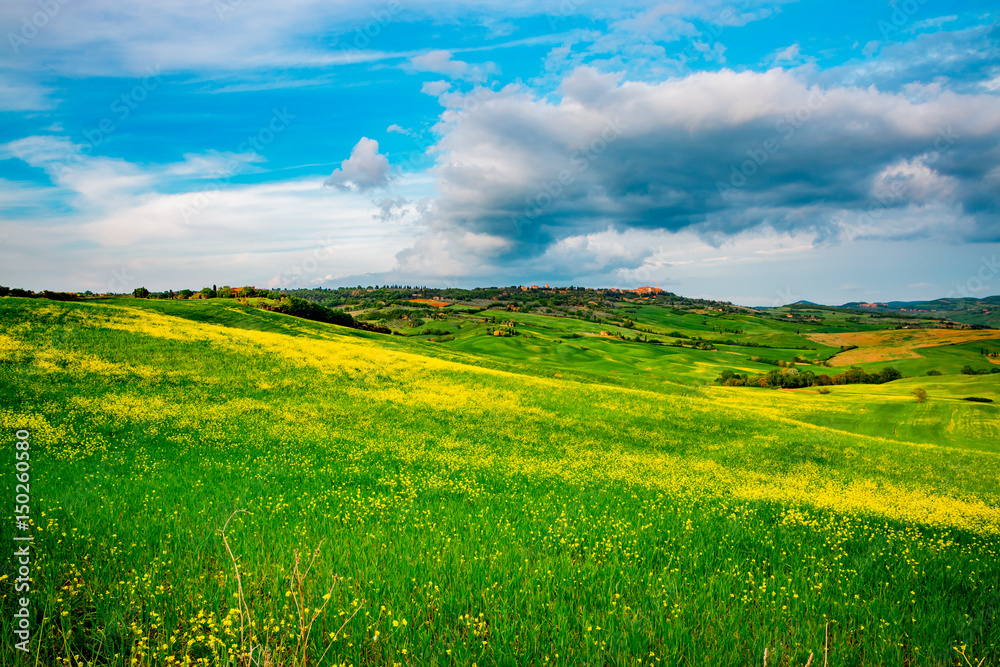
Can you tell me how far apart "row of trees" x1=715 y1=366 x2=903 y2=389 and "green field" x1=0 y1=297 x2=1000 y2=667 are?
74.5 meters

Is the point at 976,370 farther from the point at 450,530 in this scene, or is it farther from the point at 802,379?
the point at 450,530

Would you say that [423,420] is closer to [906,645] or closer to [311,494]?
[311,494]

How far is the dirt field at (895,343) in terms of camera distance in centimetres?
12353

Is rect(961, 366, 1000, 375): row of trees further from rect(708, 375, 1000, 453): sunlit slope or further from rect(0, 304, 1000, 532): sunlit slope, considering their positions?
rect(0, 304, 1000, 532): sunlit slope

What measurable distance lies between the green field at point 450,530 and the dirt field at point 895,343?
12364 cm

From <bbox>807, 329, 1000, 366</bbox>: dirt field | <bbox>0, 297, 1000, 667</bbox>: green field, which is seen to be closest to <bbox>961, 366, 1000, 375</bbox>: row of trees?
<bbox>807, 329, 1000, 366</bbox>: dirt field

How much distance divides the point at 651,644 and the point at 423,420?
55.8 feet

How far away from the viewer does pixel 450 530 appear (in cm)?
844

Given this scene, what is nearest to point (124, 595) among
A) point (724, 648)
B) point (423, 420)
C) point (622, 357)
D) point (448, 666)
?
point (448, 666)

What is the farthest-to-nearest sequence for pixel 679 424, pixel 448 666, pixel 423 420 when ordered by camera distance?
1. pixel 679 424
2. pixel 423 420
3. pixel 448 666

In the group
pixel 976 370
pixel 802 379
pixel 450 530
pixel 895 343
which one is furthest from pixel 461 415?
pixel 895 343

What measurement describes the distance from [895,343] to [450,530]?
18914cm

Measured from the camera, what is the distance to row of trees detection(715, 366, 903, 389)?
313 feet

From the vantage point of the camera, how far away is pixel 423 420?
69.9 ft
